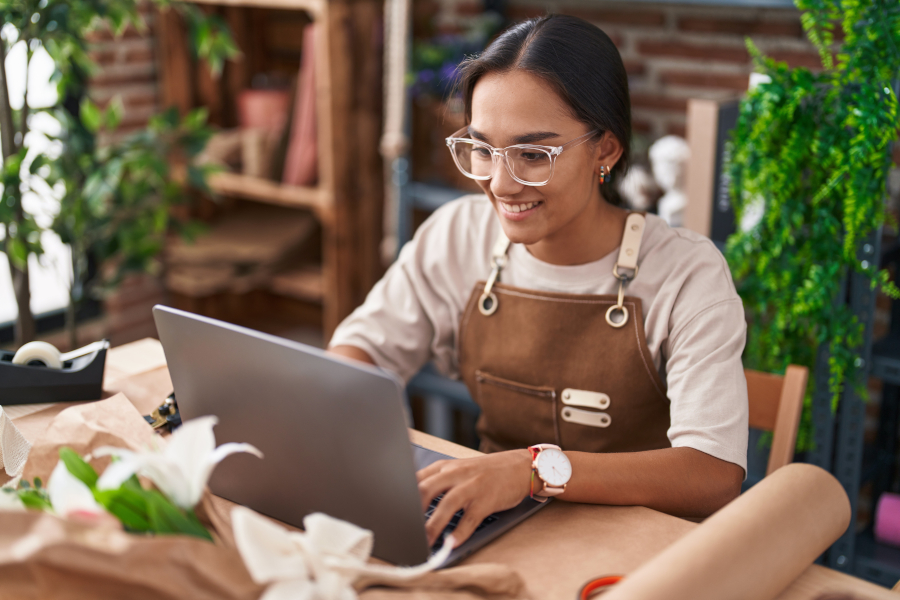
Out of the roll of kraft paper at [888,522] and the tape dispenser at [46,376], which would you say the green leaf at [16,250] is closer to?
the tape dispenser at [46,376]

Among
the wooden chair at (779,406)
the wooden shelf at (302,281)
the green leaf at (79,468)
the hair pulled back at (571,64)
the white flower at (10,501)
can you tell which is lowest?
the wooden shelf at (302,281)

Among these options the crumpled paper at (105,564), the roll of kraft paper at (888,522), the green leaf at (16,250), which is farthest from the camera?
the green leaf at (16,250)

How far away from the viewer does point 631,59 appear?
2.26 m

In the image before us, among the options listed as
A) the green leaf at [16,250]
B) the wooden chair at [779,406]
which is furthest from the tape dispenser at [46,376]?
the wooden chair at [779,406]

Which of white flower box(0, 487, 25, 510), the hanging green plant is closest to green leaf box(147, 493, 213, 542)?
white flower box(0, 487, 25, 510)

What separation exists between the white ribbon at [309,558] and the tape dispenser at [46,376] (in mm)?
650

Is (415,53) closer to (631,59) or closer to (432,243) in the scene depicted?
(631,59)

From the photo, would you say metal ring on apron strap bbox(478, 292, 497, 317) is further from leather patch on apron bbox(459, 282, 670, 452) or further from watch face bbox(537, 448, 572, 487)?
watch face bbox(537, 448, 572, 487)

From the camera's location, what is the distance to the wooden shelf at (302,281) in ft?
8.86

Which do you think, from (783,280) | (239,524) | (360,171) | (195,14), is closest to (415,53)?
(360,171)

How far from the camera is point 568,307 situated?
1.27 meters

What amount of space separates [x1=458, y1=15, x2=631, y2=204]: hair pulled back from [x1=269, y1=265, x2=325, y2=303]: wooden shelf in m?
1.55

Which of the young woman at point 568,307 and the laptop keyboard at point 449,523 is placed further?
the young woman at point 568,307

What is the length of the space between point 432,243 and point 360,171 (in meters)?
1.14
